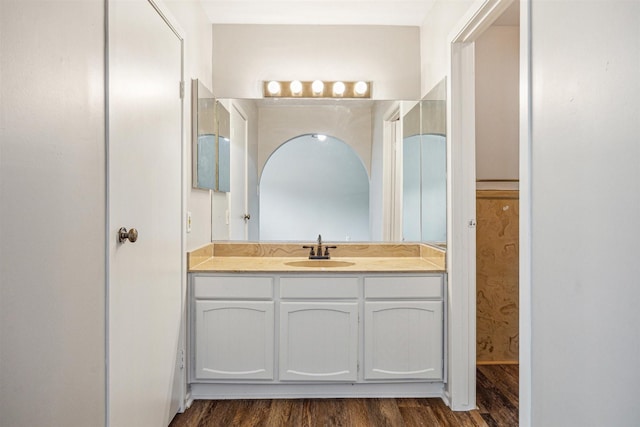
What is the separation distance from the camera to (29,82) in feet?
3.56

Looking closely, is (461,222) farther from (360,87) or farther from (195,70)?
(195,70)

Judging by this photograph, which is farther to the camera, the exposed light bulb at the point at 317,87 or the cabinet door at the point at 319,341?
the exposed light bulb at the point at 317,87

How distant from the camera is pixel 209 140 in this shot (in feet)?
9.07

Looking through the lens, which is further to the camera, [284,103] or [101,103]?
[284,103]

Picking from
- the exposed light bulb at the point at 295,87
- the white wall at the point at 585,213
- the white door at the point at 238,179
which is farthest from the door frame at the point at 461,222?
the white door at the point at 238,179

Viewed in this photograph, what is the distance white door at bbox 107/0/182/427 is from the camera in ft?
5.11

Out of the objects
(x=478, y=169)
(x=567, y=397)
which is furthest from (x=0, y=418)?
(x=478, y=169)

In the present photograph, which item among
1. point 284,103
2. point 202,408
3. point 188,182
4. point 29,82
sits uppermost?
point 284,103

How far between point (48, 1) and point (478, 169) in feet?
8.70

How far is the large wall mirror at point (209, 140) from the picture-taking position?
8.30 feet

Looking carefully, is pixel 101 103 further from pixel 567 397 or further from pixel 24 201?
pixel 567 397

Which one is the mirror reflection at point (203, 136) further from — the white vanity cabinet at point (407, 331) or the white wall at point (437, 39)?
the white wall at point (437, 39)

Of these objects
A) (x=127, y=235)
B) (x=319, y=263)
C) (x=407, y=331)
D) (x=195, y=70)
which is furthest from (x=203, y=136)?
(x=407, y=331)

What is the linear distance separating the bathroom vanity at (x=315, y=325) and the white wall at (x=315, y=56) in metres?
1.33
